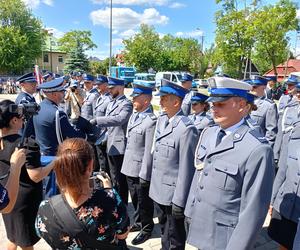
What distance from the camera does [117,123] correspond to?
15.8 feet

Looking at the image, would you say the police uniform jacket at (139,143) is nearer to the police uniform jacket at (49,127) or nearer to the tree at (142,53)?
the police uniform jacket at (49,127)

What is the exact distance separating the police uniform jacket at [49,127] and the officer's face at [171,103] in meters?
1.30

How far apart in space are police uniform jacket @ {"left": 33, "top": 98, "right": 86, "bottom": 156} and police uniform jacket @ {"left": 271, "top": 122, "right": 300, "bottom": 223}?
2444 mm

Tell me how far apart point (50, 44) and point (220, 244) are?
73737 mm

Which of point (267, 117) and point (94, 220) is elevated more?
point (267, 117)

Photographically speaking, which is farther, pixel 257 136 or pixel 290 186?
pixel 290 186

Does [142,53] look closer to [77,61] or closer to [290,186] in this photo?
[77,61]

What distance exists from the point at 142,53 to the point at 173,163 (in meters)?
47.2

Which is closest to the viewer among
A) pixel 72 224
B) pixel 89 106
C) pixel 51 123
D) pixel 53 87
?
pixel 72 224

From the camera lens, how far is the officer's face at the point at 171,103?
132 inches

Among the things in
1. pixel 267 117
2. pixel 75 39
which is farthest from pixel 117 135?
pixel 75 39

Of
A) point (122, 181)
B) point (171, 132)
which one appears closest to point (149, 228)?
point (122, 181)

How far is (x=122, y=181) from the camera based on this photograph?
4898mm

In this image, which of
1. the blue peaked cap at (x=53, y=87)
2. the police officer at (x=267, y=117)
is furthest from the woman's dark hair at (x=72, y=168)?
the police officer at (x=267, y=117)
